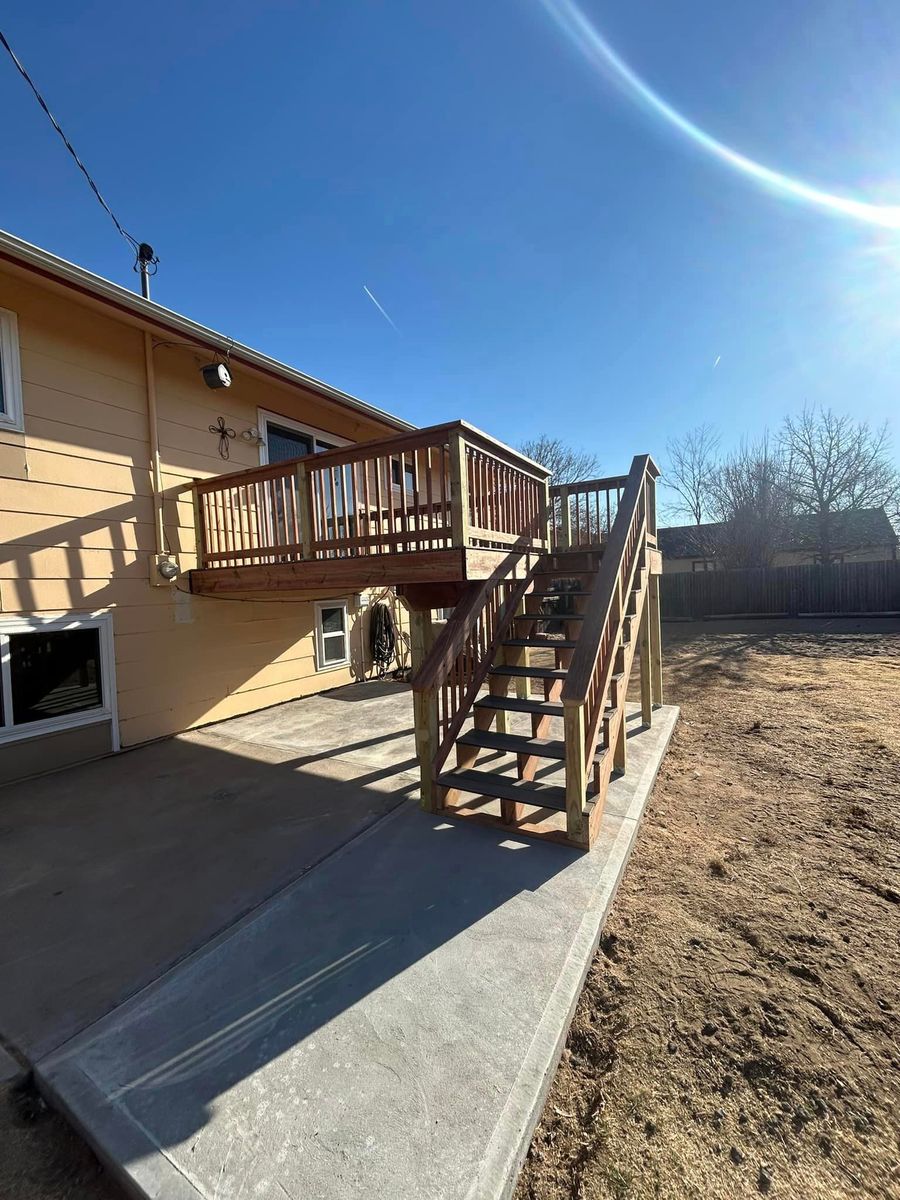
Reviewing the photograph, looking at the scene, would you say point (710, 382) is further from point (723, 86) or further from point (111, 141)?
point (111, 141)

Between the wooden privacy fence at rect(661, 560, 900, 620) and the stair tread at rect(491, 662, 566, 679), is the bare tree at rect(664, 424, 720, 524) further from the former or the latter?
the stair tread at rect(491, 662, 566, 679)

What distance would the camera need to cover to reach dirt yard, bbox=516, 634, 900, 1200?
129 cm

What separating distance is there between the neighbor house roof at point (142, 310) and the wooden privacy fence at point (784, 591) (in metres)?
14.4

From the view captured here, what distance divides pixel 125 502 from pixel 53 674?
1768 millimetres

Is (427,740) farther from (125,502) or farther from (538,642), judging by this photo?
(125,502)

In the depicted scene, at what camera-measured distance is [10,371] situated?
4066 mm

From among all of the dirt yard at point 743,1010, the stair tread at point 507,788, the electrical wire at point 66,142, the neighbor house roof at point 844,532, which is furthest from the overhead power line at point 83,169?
the neighbor house roof at point 844,532

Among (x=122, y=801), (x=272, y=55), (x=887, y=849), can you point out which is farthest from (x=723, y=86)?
(x=122, y=801)

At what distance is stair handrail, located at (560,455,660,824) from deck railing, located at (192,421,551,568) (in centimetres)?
102

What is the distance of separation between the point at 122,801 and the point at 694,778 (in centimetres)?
450

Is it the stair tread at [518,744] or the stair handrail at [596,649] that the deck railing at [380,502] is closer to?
the stair handrail at [596,649]

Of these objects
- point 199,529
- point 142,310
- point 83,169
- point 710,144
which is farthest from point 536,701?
point 710,144

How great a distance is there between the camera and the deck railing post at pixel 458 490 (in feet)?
11.6

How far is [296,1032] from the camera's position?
1.65m
